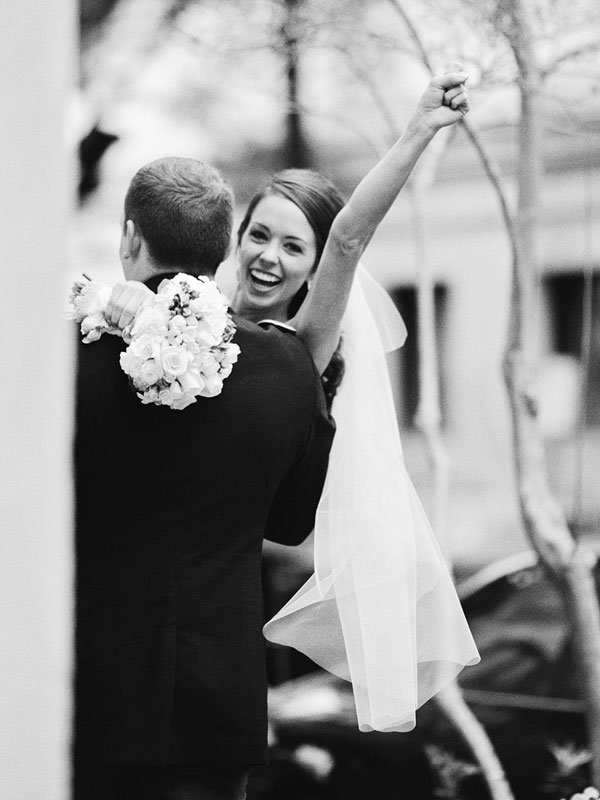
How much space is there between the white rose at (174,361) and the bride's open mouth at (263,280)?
665 mm

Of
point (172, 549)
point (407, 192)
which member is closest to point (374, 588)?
point (172, 549)

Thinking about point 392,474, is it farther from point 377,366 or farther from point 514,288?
point 514,288

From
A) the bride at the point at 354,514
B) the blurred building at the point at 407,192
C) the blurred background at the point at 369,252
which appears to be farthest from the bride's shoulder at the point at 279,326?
the blurred building at the point at 407,192

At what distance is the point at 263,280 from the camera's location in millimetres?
2469

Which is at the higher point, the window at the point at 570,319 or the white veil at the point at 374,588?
the window at the point at 570,319

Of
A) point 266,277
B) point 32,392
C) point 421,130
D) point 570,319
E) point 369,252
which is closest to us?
point 32,392

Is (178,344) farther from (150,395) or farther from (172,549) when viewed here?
(172,549)

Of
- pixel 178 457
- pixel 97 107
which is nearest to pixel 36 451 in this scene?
pixel 178 457

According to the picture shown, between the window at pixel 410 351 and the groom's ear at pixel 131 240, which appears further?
the window at pixel 410 351

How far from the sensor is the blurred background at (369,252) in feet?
3.72

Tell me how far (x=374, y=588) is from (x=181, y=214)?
2.87ft

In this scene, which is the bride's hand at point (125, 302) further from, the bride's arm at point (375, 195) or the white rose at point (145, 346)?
the bride's arm at point (375, 195)

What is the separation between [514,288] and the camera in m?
3.18

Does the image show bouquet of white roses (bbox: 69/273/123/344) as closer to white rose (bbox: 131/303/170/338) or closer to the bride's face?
white rose (bbox: 131/303/170/338)
